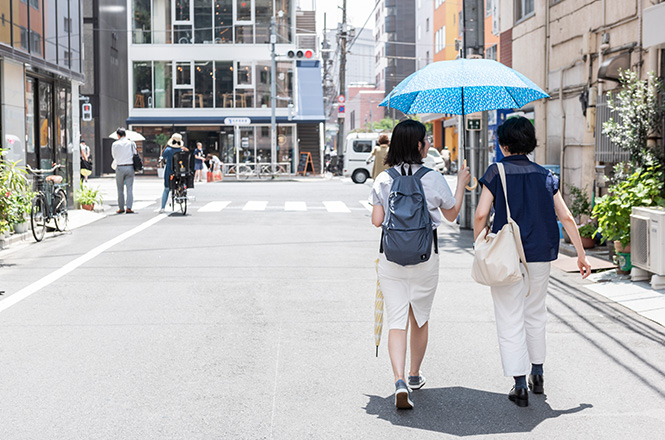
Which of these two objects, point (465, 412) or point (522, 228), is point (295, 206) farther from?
point (465, 412)

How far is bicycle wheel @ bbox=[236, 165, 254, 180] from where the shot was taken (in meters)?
41.9

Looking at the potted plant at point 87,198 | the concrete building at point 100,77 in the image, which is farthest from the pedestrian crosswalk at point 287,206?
the concrete building at point 100,77

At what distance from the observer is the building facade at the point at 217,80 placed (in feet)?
147

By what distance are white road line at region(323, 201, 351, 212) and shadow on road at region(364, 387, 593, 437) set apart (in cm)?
1525

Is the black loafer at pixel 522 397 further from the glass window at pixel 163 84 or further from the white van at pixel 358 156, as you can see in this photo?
the glass window at pixel 163 84

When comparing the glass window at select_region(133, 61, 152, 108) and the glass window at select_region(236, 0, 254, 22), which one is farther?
the glass window at select_region(236, 0, 254, 22)

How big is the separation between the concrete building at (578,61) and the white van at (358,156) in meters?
19.2

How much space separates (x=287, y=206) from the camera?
71.6 ft

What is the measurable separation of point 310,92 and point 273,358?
40197 mm

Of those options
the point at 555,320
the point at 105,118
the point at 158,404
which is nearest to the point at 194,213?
the point at 555,320

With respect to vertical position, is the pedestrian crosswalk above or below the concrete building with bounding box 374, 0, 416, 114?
below

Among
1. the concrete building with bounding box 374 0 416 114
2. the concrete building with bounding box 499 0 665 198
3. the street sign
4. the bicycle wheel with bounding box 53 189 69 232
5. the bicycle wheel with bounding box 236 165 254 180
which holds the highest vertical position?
the concrete building with bounding box 374 0 416 114

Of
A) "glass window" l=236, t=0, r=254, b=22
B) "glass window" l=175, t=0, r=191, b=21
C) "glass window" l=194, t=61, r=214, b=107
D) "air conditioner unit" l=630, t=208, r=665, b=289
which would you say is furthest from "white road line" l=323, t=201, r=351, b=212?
"glass window" l=175, t=0, r=191, b=21

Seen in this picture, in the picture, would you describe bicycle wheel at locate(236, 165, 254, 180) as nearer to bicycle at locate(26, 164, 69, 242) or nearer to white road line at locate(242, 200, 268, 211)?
white road line at locate(242, 200, 268, 211)
